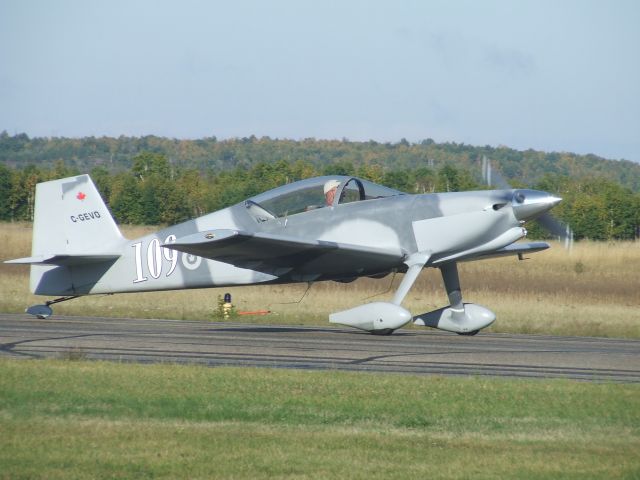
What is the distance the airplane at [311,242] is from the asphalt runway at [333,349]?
72 cm

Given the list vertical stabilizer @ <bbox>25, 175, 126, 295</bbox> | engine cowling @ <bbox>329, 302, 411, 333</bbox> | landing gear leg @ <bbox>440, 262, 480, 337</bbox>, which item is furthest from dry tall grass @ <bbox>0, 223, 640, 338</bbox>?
vertical stabilizer @ <bbox>25, 175, 126, 295</bbox>

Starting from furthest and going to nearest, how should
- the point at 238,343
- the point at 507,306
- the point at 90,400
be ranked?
the point at 507,306, the point at 238,343, the point at 90,400

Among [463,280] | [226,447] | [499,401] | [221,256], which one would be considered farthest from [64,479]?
[463,280]

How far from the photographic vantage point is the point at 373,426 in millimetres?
8469

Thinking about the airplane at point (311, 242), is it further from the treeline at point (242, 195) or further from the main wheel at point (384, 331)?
the treeline at point (242, 195)

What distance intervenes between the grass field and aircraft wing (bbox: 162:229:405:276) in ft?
13.4

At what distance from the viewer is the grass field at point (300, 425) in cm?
700

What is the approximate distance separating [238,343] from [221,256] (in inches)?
86.2

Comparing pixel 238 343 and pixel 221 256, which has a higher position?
pixel 221 256

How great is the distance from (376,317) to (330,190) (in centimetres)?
227

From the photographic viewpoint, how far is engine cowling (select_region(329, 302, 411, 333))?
15.9 m

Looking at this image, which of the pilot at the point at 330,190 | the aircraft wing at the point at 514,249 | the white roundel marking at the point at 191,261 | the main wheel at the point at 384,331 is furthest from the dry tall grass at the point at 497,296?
the white roundel marking at the point at 191,261

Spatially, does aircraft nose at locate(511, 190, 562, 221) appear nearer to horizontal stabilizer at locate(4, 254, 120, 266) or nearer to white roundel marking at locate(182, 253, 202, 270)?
white roundel marking at locate(182, 253, 202, 270)

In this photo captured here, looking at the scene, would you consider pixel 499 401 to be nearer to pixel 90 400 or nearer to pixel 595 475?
pixel 595 475
